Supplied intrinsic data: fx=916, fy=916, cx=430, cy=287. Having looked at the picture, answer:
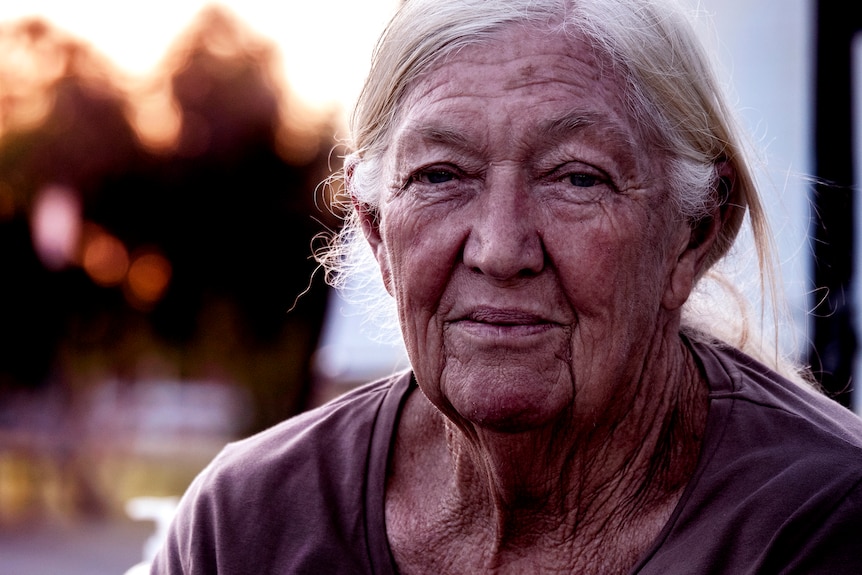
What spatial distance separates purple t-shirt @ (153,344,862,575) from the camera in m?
1.57

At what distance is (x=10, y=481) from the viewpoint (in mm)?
6727

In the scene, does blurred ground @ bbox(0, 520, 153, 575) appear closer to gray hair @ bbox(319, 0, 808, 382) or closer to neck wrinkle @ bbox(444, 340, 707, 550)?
neck wrinkle @ bbox(444, 340, 707, 550)

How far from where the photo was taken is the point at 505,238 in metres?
1.64

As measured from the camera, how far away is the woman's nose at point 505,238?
1635 millimetres

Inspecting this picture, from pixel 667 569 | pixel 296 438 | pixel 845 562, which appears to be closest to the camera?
pixel 845 562

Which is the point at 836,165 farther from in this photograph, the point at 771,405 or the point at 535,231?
the point at 535,231

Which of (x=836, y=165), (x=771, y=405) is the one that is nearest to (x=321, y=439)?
(x=771, y=405)

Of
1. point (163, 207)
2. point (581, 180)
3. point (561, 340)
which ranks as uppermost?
point (163, 207)

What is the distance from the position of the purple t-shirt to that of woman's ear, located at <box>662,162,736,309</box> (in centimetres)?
22

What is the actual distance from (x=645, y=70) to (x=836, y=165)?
305cm

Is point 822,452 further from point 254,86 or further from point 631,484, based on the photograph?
point 254,86

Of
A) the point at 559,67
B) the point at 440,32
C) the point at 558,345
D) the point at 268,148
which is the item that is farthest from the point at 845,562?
the point at 268,148

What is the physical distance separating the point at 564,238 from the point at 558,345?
0.65 ft

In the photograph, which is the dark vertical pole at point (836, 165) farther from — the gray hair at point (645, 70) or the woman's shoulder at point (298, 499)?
the woman's shoulder at point (298, 499)
